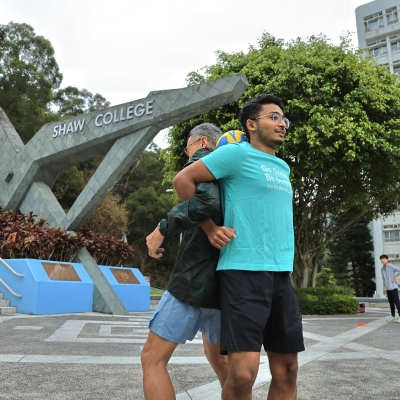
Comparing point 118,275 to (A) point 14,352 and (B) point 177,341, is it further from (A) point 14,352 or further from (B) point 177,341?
(B) point 177,341

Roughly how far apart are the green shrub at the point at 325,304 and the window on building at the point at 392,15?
39.7 m

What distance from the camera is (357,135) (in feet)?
46.2

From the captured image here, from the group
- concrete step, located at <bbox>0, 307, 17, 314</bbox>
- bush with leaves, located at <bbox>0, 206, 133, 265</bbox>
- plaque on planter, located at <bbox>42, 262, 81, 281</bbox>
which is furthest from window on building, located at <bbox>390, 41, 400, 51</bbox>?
concrete step, located at <bbox>0, 307, 17, 314</bbox>

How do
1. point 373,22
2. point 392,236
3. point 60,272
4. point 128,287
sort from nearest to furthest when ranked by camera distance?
point 60,272, point 128,287, point 392,236, point 373,22

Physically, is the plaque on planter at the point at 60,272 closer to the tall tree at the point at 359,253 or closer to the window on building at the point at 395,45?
the tall tree at the point at 359,253

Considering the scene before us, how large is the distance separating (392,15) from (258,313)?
5199 centimetres

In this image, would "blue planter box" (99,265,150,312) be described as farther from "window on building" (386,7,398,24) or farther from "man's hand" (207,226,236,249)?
"window on building" (386,7,398,24)

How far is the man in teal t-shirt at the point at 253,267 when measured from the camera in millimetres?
2057

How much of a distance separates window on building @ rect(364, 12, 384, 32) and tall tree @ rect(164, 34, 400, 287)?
35.6m

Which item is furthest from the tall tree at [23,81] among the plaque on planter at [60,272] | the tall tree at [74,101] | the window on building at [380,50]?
the window on building at [380,50]

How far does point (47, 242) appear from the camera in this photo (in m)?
12.3

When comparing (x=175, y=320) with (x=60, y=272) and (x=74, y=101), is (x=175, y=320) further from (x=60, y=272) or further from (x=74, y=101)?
(x=74, y=101)

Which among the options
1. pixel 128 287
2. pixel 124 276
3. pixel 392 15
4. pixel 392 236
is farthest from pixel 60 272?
pixel 392 15

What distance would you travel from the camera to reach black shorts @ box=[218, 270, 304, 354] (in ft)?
6.74
